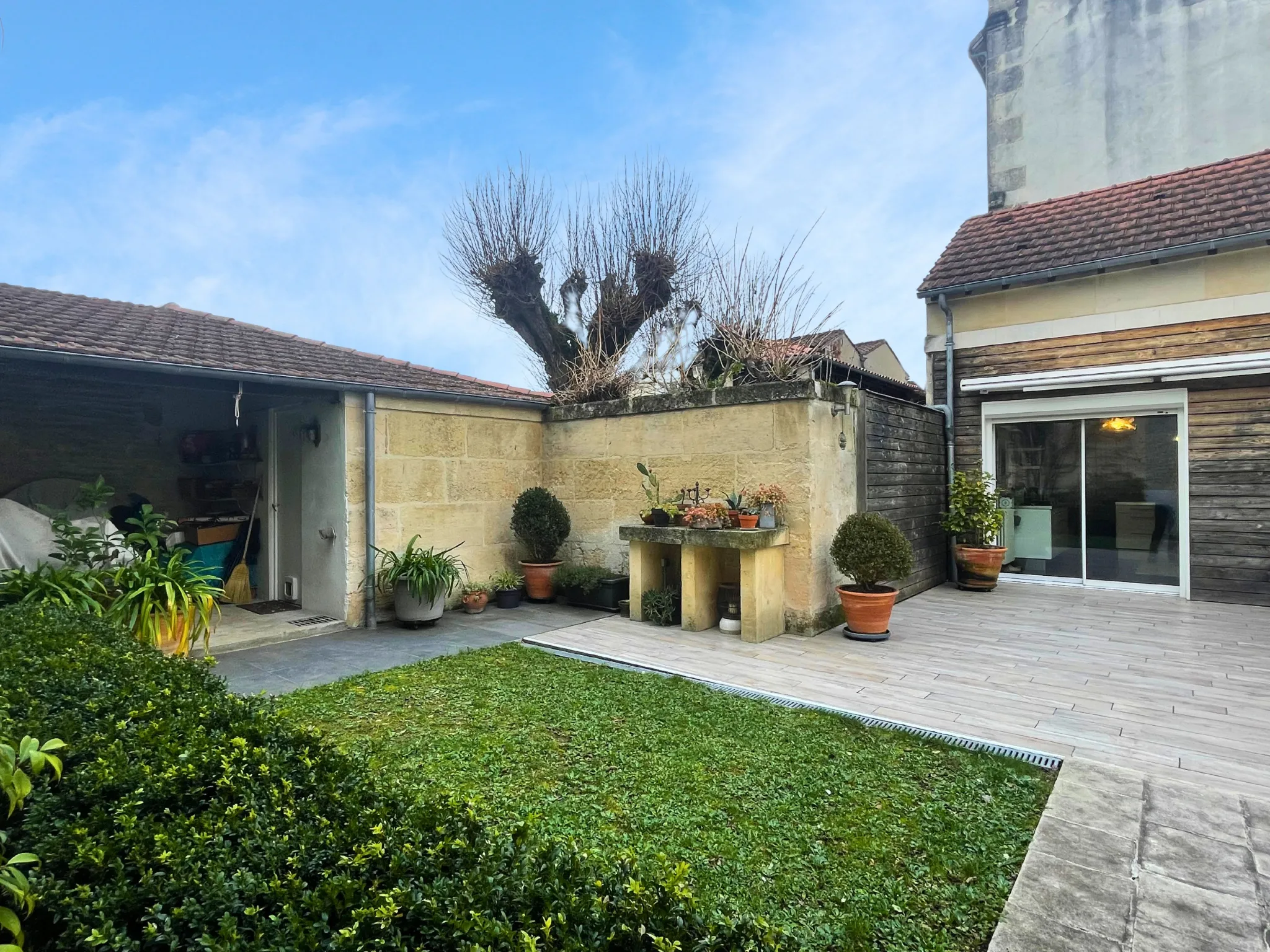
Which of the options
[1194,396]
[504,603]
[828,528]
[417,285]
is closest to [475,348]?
[417,285]

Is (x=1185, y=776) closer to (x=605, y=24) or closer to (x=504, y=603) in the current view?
(x=504, y=603)

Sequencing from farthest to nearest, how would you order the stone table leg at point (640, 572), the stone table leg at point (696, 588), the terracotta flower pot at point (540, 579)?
the terracotta flower pot at point (540, 579) < the stone table leg at point (640, 572) < the stone table leg at point (696, 588)

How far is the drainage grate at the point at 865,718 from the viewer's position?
333 cm

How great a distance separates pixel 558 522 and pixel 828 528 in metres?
3.17

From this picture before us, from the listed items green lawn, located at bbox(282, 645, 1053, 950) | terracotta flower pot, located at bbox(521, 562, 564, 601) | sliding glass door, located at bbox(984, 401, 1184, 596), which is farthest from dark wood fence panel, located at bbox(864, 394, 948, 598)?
green lawn, located at bbox(282, 645, 1053, 950)

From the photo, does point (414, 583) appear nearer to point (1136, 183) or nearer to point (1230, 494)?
point (1230, 494)

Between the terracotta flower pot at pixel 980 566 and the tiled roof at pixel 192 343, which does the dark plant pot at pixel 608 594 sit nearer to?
the tiled roof at pixel 192 343

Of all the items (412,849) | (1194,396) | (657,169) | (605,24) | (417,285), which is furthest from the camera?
(417,285)

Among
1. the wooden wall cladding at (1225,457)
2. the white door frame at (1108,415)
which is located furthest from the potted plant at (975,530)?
the wooden wall cladding at (1225,457)

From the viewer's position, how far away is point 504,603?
24.4 feet

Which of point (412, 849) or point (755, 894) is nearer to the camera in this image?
point (412, 849)

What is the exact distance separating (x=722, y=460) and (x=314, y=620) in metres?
4.47

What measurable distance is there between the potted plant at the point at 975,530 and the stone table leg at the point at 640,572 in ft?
14.1

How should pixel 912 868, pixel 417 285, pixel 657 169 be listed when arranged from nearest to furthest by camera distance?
pixel 912 868 < pixel 657 169 < pixel 417 285
